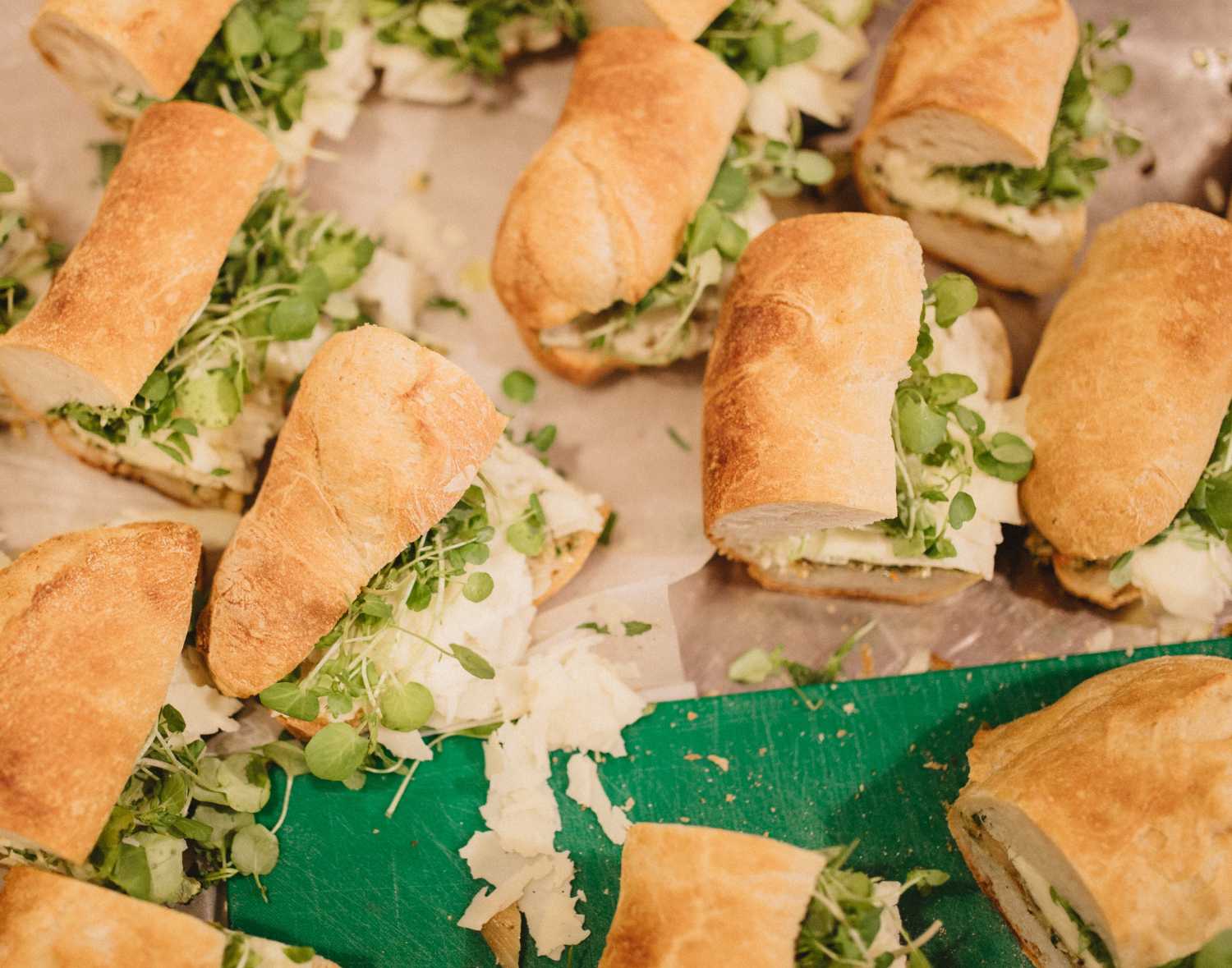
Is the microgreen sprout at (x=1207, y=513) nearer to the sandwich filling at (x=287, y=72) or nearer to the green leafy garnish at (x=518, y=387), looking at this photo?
the green leafy garnish at (x=518, y=387)

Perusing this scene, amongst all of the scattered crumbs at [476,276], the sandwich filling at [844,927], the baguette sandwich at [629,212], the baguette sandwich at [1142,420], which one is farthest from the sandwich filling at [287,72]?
the sandwich filling at [844,927]

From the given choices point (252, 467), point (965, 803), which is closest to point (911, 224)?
point (965, 803)

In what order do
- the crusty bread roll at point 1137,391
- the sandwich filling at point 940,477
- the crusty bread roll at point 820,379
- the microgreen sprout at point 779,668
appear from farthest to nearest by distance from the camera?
the microgreen sprout at point 779,668 < the sandwich filling at point 940,477 < the crusty bread roll at point 1137,391 < the crusty bread roll at point 820,379

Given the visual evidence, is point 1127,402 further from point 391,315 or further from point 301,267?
point 301,267

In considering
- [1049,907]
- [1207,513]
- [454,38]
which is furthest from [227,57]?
[1049,907]

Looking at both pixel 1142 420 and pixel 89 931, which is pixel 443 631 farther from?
pixel 1142 420

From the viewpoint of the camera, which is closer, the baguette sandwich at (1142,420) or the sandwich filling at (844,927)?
the sandwich filling at (844,927)

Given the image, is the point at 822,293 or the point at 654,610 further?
the point at 654,610
